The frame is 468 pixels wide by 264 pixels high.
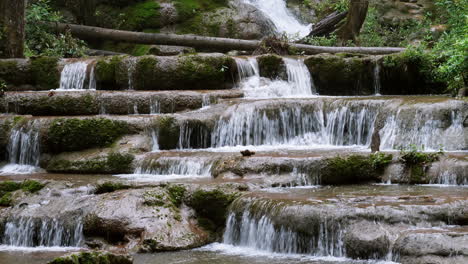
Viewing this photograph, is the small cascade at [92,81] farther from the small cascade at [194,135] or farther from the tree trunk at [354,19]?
the tree trunk at [354,19]

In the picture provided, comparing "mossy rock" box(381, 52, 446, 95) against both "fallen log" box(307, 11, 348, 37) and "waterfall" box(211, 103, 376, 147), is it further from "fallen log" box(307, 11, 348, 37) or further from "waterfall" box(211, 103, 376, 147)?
"fallen log" box(307, 11, 348, 37)

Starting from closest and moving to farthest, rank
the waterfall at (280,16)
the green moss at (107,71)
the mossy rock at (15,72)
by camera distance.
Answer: the green moss at (107,71) < the mossy rock at (15,72) < the waterfall at (280,16)

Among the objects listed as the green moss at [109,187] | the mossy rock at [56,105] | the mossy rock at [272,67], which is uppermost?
the mossy rock at [272,67]

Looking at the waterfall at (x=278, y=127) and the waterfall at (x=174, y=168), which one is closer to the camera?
the waterfall at (x=174, y=168)

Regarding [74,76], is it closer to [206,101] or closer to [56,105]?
[56,105]

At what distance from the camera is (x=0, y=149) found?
12.2 meters

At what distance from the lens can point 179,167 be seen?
33.6 feet

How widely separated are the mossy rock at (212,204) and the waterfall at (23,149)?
4801 mm

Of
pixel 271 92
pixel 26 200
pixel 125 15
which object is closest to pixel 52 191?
pixel 26 200

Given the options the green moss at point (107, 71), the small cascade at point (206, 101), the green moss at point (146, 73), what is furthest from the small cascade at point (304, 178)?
the green moss at point (107, 71)

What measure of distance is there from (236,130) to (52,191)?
13.4 ft

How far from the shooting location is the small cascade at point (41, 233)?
830 cm

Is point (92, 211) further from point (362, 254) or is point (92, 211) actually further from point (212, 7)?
point (212, 7)

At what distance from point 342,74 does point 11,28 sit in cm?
902
